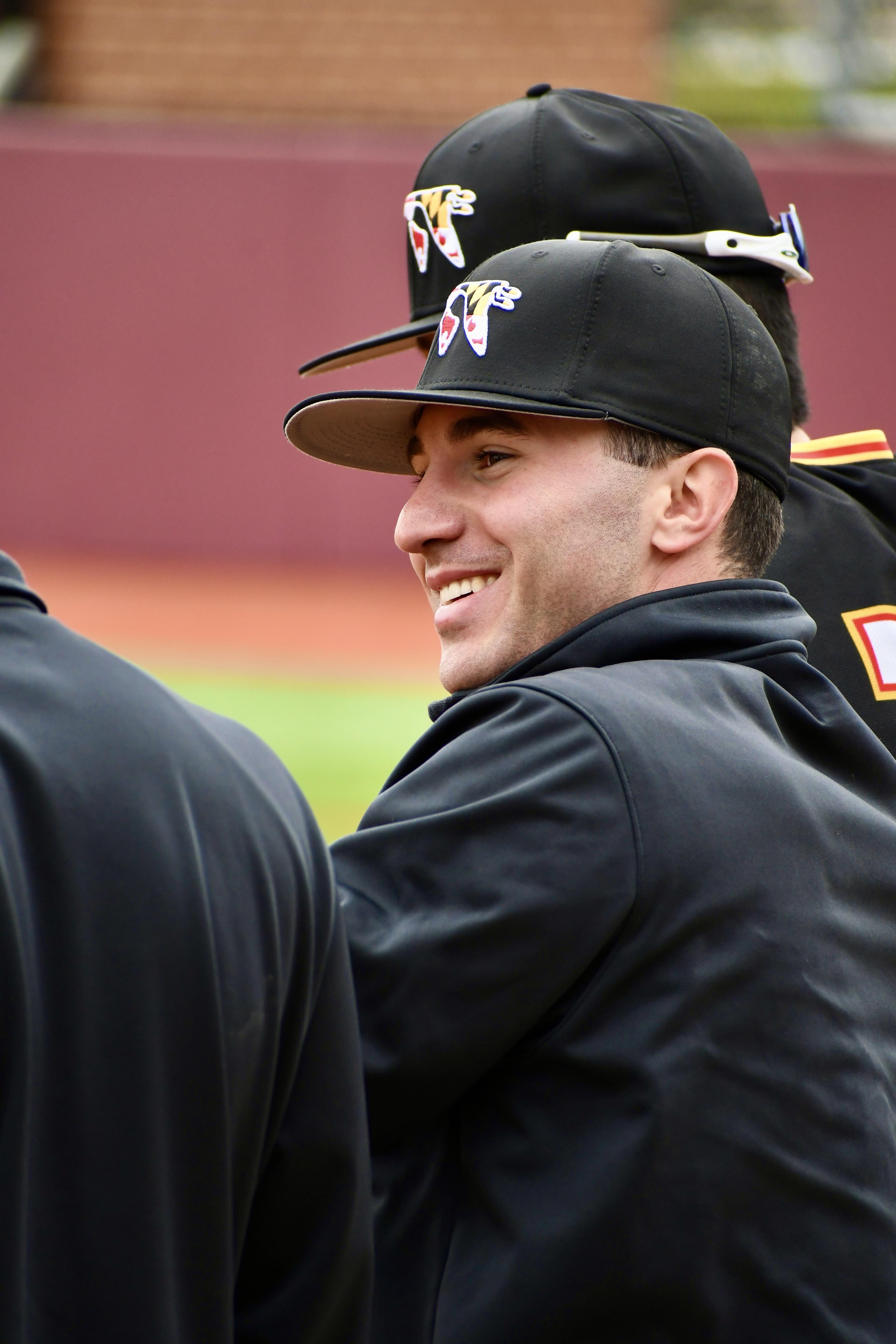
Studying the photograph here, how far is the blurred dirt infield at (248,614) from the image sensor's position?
10836 millimetres

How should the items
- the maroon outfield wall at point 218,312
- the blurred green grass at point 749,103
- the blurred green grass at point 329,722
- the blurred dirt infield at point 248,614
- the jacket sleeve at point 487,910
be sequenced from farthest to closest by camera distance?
the blurred green grass at point 749,103 → the maroon outfield wall at point 218,312 → the blurred dirt infield at point 248,614 → the blurred green grass at point 329,722 → the jacket sleeve at point 487,910

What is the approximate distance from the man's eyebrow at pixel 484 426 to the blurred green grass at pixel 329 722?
4510 millimetres

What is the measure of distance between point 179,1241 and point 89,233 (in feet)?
44.2

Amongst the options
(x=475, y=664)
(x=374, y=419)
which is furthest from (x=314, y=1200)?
(x=374, y=419)

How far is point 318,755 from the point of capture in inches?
315

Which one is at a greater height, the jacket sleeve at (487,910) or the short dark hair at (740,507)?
the short dark hair at (740,507)

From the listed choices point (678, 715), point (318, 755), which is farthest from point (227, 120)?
point (678, 715)

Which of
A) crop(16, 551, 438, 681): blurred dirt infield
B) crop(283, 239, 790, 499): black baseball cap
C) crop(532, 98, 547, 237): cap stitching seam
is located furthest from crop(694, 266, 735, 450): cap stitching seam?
crop(16, 551, 438, 681): blurred dirt infield

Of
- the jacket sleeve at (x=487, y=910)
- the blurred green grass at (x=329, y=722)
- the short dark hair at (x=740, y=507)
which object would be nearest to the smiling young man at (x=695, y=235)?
the short dark hair at (x=740, y=507)

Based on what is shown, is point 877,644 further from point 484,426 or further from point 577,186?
point 577,186

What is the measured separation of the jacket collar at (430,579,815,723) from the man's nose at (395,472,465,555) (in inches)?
9.6

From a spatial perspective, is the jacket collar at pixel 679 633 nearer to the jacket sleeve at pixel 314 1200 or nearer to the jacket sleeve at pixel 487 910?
the jacket sleeve at pixel 487 910

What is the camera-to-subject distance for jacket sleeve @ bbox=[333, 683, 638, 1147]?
50.3 inches

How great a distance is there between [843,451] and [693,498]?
2.18ft
